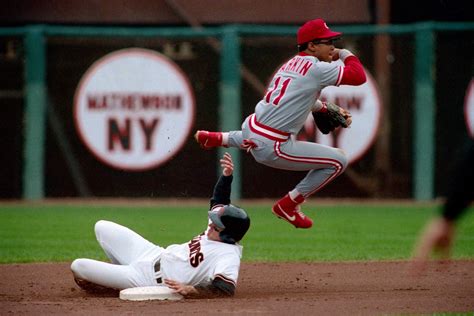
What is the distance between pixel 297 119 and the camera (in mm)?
7684

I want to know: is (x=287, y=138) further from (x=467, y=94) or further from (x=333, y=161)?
(x=467, y=94)

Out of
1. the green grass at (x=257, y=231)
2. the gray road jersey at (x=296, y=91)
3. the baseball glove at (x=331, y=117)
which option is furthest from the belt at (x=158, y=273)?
the green grass at (x=257, y=231)

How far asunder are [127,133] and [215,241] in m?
8.56

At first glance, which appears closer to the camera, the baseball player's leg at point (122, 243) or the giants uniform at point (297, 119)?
the baseball player's leg at point (122, 243)

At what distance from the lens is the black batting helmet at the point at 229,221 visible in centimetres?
663

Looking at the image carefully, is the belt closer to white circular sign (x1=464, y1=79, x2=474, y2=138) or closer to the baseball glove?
the baseball glove

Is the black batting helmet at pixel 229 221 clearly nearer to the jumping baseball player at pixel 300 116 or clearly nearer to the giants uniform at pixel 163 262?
the giants uniform at pixel 163 262

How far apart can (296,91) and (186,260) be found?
5.40 ft

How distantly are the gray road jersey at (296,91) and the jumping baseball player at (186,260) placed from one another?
→ 0.86 m

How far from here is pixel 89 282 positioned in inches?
281

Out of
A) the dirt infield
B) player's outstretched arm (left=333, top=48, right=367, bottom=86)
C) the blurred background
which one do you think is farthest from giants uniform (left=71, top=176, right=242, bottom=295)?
the blurred background

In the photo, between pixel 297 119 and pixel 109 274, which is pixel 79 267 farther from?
pixel 297 119

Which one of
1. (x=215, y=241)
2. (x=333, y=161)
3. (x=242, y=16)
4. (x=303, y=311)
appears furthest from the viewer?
(x=242, y=16)

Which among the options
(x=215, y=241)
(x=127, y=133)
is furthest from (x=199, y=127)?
(x=215, y=241)
